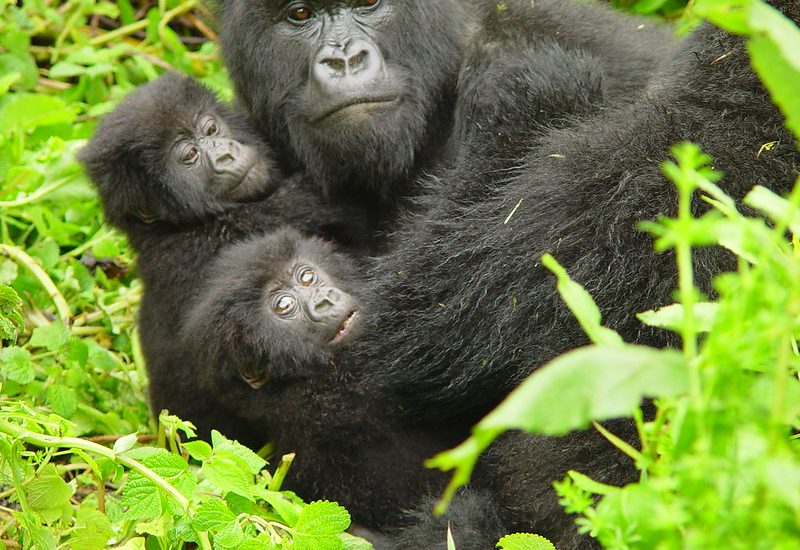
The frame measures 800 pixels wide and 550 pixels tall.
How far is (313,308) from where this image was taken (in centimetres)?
285

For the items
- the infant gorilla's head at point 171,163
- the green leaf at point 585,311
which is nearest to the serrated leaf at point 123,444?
the green leaf at point 585,311

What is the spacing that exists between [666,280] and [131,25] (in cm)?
325

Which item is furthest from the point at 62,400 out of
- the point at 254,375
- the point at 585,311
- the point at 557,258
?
the point at 585,311

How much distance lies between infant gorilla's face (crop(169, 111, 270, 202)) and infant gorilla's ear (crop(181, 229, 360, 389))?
0.31 meters

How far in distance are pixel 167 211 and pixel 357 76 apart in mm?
804

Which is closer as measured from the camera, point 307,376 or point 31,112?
point 307,376

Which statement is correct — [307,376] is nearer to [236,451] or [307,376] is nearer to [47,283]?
[236,451]

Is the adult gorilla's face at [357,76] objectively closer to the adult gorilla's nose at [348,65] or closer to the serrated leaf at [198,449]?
the adult gorilla's nose at [348,65]

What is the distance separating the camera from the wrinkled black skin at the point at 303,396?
2684mm

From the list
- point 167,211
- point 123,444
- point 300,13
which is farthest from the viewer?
point 167,211

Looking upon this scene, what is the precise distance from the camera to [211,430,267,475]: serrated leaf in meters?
1.96

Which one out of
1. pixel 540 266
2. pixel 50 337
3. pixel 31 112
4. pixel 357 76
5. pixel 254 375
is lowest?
pixel 50 337

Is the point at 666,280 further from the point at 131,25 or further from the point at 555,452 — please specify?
the point at 131,25

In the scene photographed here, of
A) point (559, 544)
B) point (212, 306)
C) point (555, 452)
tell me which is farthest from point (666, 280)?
point (212, 306)
